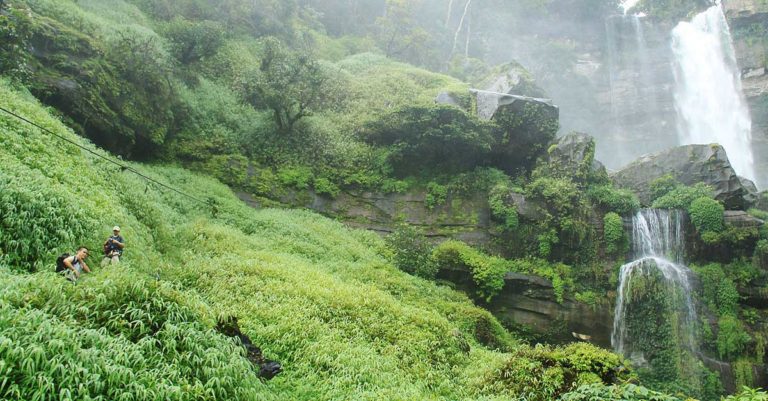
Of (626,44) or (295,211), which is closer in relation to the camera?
(295,211)

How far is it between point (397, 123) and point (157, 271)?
15.4 m

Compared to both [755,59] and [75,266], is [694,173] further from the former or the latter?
[75,266]

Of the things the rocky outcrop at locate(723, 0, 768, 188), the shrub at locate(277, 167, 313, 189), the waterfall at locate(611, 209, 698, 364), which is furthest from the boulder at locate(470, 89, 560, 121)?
the rocky outcrop at locate(723, 0, 768, 188)

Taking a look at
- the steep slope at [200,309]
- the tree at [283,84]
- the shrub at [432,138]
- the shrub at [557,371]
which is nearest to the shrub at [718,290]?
the steep slope at [200,309]

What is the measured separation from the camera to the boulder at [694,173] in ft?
67.8

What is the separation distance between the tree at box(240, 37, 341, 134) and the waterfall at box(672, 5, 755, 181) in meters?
34.5

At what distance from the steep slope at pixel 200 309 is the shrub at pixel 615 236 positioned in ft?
25.2

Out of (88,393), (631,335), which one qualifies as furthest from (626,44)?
(88,393)

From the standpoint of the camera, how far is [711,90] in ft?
131

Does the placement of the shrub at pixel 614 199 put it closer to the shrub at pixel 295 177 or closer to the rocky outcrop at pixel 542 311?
the rocky outcrop at pixel 542 311

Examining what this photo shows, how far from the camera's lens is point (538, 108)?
23.5 m

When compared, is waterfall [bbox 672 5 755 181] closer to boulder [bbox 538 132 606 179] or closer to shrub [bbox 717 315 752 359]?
boulder [bbox 538 132 606 179]

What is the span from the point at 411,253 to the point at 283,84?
436 inches

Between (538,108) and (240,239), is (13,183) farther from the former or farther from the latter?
(538,108)
